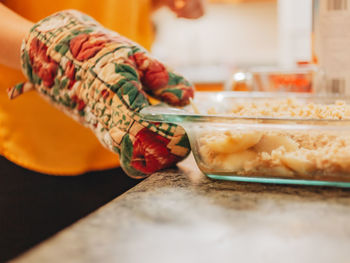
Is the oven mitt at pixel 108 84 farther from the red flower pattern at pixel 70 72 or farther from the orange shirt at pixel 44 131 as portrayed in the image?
the orange shirt at pixel 44 131

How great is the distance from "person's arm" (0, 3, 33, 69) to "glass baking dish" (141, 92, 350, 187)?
0.90 ft

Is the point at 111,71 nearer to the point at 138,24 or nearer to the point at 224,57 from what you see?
the point at 138,24

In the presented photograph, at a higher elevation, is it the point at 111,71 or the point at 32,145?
the point at 111,71

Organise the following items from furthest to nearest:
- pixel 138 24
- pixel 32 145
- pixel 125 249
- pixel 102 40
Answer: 1. pixel 138 24
2. pixel 32 145
3. pixel 102 40
4. pixel 125 249

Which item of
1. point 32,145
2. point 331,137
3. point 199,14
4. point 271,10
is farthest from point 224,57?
point 331,137

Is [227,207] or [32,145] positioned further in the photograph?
[32,145]

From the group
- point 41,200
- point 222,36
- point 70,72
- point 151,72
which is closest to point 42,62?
point 70,72

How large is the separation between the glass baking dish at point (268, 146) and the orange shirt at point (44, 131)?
37 cm

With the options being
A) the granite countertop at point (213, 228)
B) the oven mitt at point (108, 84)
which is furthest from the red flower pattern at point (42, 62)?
the granite countertop at point (213, 228)

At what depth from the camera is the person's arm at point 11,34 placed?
1.91 feet

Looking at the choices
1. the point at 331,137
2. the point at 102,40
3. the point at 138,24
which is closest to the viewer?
the point at 331,137

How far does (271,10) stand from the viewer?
13.1 ft

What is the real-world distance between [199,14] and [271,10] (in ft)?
10.9

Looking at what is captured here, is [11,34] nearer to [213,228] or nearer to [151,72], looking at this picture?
[151,72]
